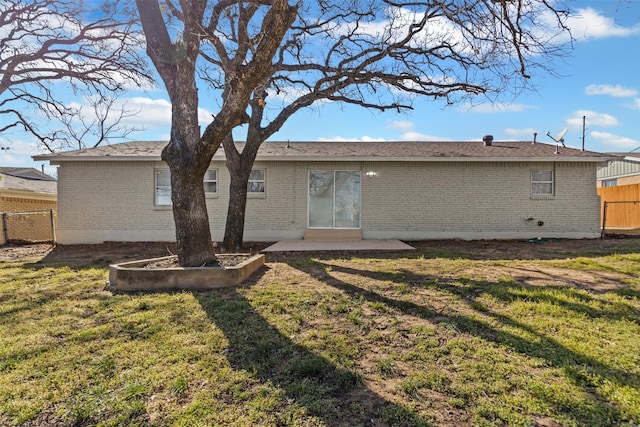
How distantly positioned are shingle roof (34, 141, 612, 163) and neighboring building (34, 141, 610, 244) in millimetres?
160

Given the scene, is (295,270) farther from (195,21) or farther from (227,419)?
(195,21)

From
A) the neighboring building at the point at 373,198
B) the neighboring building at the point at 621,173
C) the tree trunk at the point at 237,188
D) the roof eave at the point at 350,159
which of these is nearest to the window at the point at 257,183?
the neighboring building at the point at 373,198

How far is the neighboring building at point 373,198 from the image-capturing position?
11711mm

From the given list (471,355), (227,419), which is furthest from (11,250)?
(471,355)

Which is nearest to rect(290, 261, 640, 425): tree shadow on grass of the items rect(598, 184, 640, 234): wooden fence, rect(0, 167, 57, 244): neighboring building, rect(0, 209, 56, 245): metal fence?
rect(0, 209, 56, 245): metal fence

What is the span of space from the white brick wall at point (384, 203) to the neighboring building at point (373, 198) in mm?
34

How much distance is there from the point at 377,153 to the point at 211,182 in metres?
5.87

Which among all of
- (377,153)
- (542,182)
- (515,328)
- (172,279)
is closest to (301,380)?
(515,328)

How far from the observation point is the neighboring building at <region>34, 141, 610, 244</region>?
11.7 meters

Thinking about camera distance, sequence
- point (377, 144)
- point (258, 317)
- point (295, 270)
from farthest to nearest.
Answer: point (377, 144) < point (295, 270) < point (258, 317)

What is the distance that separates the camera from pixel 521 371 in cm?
280

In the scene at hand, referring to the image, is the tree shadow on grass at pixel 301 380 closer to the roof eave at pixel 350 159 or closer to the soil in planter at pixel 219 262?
the soil in planter at pixel 219 262

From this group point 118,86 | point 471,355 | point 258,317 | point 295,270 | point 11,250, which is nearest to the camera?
point 471,355

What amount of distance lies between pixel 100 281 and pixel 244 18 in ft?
20.4
